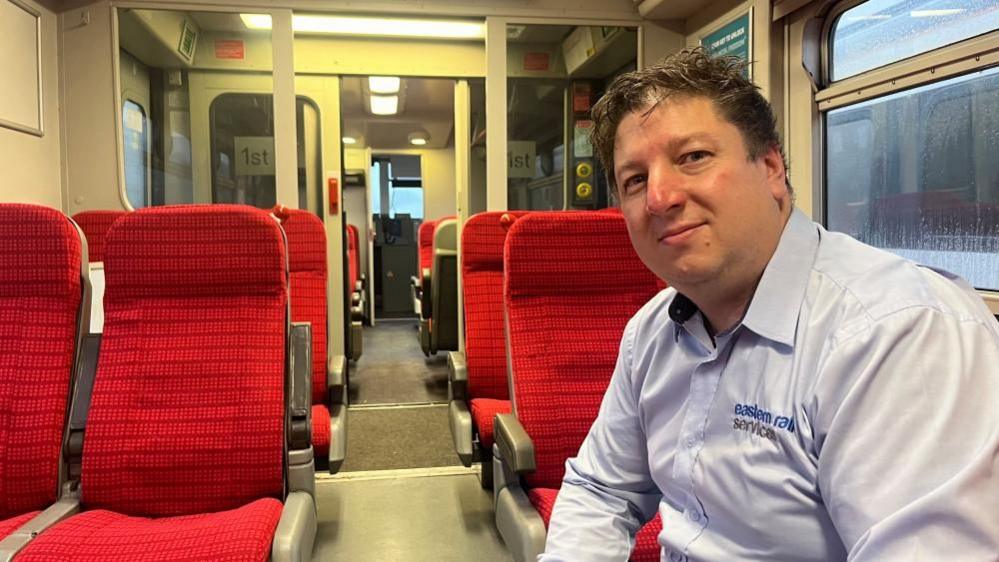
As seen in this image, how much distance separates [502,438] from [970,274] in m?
1.74

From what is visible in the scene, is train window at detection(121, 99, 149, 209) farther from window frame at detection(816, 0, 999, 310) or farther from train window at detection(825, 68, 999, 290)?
train window at detection(825, 68, 999, 290)

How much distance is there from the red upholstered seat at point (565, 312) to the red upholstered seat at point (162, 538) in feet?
2.85

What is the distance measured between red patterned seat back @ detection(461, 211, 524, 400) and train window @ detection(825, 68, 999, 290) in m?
1.53

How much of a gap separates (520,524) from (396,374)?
4.00 meters

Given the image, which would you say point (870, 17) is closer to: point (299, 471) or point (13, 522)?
point (299, 471)

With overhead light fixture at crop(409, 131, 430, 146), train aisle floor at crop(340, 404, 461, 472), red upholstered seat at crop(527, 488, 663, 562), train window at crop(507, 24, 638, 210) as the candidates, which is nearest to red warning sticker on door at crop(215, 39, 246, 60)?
train window at crop(507, 24, 638, 210)

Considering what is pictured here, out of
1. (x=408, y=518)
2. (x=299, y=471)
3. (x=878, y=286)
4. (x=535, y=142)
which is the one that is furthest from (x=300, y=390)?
(x=535, y=142)

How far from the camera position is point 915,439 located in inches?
27.6

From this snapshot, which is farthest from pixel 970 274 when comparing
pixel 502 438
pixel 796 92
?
pixel 502 438

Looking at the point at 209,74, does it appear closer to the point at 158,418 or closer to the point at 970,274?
the point at 158,418

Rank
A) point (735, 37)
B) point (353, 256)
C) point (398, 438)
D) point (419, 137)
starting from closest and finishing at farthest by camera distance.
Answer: point (735, 37)
point (398, 438)
point (353, 256)
point (419, 137)

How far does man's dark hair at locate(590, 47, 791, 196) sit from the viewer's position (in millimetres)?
987

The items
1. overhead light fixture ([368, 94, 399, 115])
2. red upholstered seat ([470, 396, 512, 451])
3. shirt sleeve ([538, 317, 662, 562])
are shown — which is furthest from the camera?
overhead light fixture ([368, 94, 399, 115])

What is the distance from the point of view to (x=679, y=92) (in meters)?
1.00
